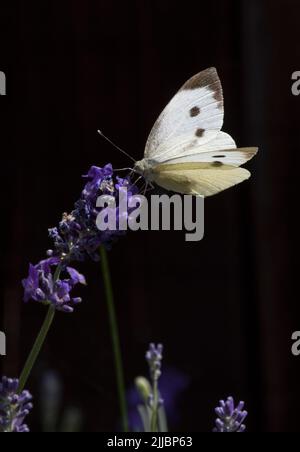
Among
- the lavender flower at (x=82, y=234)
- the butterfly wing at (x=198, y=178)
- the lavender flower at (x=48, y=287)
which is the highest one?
the butterfly wing at (x=198, y=178)

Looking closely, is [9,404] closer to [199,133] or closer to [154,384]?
[154,384]

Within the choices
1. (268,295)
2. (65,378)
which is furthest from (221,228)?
(65,378)

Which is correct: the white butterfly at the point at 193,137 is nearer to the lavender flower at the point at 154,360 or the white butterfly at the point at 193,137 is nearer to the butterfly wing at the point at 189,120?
the butterfly wing at the point at 189,120

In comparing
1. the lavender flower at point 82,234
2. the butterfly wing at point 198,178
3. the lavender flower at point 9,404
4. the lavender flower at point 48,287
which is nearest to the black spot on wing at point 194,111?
the butterfly wing at point 198,178

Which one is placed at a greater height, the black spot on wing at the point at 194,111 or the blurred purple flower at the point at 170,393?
the black spot on wing at the point at 194,111

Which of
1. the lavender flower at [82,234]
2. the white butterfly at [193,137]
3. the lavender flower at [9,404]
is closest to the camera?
the lavender flower at [9,404]

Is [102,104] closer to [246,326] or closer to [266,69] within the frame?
[266,69]
